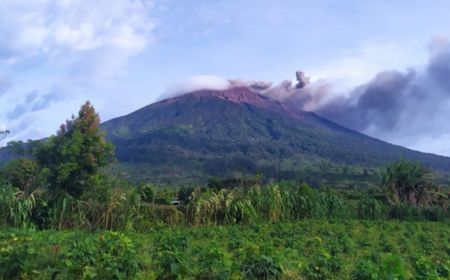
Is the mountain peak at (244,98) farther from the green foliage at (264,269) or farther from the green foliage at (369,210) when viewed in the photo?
the green foliage at (264,269)

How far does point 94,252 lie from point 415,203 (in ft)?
89.4

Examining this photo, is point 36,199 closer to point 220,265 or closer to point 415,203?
point 220,265

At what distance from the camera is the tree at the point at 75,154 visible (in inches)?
750

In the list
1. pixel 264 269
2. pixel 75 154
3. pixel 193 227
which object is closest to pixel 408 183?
pixel 193 227

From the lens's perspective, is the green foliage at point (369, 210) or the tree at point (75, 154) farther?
the green foliage at point (369, 210)

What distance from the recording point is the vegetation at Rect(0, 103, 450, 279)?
659 cm

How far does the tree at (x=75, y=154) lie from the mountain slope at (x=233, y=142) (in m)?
56.1

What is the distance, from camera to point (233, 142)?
120 meters

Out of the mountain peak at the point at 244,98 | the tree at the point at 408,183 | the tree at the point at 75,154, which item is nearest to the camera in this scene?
the tree at the point at 75,154

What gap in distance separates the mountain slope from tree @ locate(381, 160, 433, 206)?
140 feet

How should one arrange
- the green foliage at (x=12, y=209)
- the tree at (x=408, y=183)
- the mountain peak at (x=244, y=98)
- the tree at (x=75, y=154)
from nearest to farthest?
the green foliage at (x=12, y=209)
the tree at (x=75, y=154)
the tree at (x=408, y=183)
the mountain peak at (x=244, y=98)

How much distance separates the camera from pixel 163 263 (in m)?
6.66

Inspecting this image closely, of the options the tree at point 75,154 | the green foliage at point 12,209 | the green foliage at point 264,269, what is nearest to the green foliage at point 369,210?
the tree at point 75,154

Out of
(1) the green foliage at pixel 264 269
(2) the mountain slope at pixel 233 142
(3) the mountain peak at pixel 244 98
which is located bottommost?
(1) the green foliage at pixel 264 269
